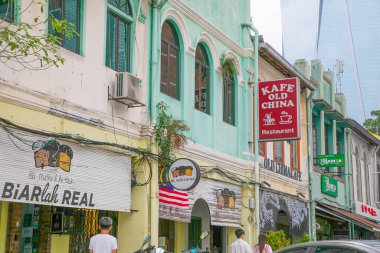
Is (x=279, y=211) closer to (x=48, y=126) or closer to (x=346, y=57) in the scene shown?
(x=48, y=126)

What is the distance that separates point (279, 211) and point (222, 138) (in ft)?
15.0

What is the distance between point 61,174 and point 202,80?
6419 millimetres

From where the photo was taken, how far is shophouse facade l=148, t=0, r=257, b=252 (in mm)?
14031

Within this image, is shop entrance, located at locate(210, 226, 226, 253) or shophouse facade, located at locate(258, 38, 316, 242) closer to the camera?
shop entrance, located at locate(210, 226, 226, 253)

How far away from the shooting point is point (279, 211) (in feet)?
65.3

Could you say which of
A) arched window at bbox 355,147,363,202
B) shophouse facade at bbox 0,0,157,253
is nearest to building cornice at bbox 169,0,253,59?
shophouse facade at bbox 0,0,157,253

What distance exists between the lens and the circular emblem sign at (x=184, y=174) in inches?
502

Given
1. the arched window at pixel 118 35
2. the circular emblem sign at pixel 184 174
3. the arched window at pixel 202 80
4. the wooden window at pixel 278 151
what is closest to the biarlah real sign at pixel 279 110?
the arched window at pixel 202 80

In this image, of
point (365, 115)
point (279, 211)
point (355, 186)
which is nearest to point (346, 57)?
point (365, 115)

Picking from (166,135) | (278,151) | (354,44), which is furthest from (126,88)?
(354,44)

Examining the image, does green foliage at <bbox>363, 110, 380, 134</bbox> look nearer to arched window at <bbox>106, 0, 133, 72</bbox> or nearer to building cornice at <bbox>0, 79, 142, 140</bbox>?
arched window at <bbox>106, 0, 133, 72</bbox>

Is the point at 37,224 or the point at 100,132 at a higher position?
the point at 100,132

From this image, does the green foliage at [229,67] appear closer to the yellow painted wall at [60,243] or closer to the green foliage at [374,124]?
the yellow painted wall at [60,243]

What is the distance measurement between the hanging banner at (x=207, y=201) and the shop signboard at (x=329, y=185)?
8023 millimetres
